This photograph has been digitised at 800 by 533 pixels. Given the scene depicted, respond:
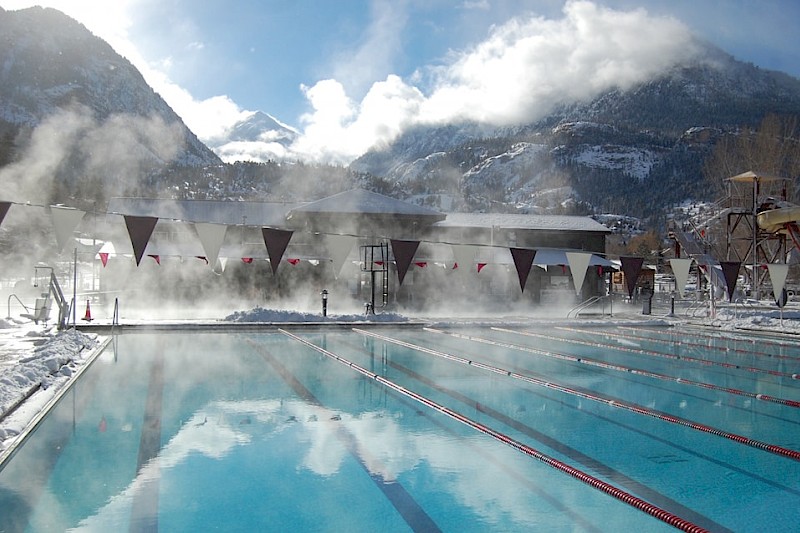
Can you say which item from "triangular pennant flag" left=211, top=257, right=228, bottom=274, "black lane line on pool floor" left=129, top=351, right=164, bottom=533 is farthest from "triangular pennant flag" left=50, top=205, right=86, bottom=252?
"triangular pennant flag" left=211, top=257, right=228, bottom=274

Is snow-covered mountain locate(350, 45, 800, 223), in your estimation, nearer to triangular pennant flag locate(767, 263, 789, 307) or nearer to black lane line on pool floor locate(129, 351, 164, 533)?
triangular pennant flag locate(767, 263, 789, 307)

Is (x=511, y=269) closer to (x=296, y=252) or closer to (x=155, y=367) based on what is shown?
(x=296, y=252)

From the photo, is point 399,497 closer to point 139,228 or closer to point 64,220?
point 139,228

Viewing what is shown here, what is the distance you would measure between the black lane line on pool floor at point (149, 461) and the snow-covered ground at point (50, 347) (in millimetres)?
1158

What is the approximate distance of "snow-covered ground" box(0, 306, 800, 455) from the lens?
7.30 metres

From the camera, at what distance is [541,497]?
203 inches

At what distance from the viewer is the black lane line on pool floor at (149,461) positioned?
4641mm

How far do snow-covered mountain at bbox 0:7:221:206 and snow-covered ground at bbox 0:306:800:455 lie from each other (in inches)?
3272

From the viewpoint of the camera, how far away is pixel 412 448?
659cm

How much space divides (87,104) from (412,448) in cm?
18609

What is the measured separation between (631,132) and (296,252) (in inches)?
6892

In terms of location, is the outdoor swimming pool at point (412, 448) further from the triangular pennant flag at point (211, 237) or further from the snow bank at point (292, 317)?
the snow bank at point (292, 317)

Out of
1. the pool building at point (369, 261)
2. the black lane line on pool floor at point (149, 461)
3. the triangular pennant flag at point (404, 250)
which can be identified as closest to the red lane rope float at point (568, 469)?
the black lane line on pool floor at point (149, 461)

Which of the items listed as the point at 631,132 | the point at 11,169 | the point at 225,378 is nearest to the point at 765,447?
the point at 225,378
